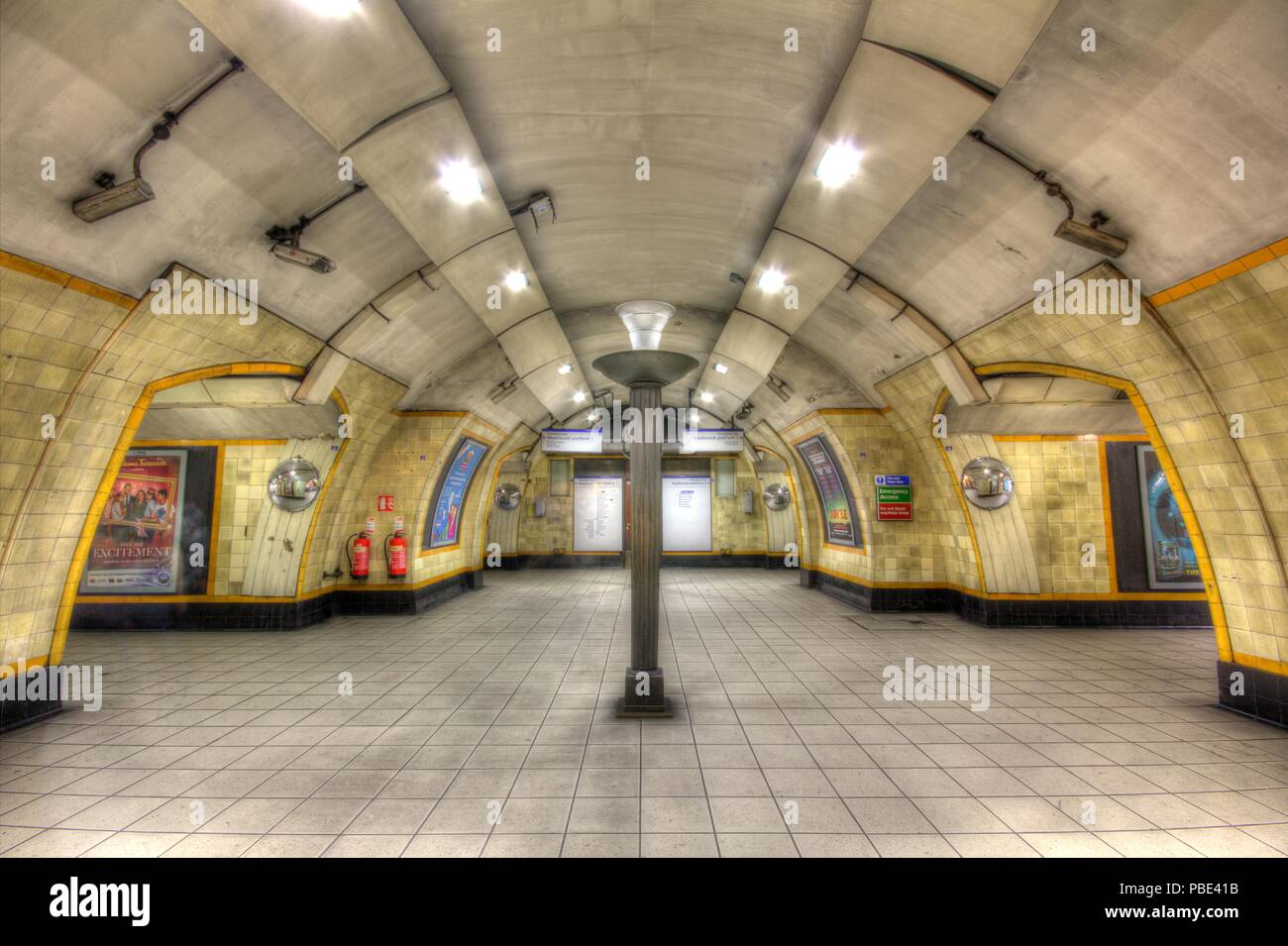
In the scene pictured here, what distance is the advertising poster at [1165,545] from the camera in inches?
327

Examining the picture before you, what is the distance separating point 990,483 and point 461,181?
27.5 ft

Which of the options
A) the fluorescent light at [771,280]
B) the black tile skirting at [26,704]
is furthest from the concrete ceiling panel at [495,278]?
the black tile skirting at [26,704]

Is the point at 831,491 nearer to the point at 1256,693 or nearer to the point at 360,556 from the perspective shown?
the point at 1256,693

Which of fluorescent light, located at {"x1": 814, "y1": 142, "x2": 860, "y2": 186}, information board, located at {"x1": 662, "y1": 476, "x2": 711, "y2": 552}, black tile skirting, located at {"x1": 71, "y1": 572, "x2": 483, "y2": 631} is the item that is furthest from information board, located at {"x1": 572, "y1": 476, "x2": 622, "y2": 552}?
fluorescent light, located at {"x1": 814, "y1": 142, "x2": 860, "y2": 186}

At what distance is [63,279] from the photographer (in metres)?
3.71

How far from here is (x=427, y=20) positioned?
3.44 m

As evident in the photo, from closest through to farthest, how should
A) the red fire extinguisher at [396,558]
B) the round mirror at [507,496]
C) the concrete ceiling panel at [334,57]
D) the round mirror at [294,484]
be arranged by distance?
the concrete ceiling panel at [334,57], the round mirror at [294,484], the red fire extinguisher at [396,558], the round mirror at [507,496]

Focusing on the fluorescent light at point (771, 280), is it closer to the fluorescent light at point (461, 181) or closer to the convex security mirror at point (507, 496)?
the fluorescent light at point (461, 181)

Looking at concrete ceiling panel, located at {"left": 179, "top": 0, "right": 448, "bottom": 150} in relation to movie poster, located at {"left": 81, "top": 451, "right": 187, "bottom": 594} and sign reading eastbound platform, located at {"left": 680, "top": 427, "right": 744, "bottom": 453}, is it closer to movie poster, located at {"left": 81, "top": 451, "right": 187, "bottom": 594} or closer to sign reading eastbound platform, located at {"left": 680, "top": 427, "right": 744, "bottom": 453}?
movie poster, located at {"left": 81, "top": 451, "right": 187, "bottom": 594}

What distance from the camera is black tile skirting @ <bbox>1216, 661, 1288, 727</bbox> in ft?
15.0

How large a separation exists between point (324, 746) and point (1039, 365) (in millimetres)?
7922

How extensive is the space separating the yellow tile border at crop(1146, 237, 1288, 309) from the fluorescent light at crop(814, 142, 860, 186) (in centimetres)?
261

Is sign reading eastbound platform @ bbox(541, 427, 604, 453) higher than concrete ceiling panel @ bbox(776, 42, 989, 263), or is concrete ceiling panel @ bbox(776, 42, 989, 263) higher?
concrete ceiling panel @ bbox(776, 42, 989, 263)

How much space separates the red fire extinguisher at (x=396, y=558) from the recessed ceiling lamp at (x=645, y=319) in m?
6.64
